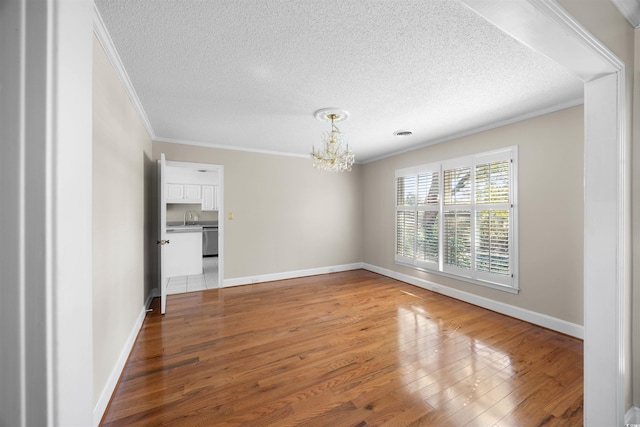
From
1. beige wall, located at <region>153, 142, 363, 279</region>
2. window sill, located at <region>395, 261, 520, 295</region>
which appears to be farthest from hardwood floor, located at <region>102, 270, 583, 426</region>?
beige wall, located at <region>153, 142, 363, 279</region>

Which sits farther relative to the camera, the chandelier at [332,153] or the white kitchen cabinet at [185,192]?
the white kitchen cabinet at [185,192]

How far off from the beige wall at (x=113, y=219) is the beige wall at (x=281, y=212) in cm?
157

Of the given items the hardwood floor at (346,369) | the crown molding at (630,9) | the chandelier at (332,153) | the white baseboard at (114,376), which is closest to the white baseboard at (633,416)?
the hardwood floor at (346,369)

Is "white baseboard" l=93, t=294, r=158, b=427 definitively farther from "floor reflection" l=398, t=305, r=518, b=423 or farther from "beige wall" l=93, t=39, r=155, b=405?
"floor reflection" l=398, t=305, r=518, b=423

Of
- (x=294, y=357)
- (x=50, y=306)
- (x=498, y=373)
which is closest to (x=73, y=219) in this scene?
(x=50, y=306)

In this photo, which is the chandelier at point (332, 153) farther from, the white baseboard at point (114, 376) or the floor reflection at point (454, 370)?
the white baseboard at point (114, 376)

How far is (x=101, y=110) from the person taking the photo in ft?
5.80

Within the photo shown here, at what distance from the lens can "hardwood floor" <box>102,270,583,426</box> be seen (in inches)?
67.3

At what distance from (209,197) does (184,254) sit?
2521 millimetres

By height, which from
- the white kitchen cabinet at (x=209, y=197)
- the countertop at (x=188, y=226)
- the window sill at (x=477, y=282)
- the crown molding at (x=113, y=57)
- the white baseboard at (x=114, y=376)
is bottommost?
the white baseboard at (x=114, y=376)

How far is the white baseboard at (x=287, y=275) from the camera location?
4.54 meters

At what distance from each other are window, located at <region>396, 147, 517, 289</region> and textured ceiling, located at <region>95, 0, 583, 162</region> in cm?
71

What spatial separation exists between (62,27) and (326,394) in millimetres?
2239

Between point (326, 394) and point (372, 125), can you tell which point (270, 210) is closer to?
point (372, 125)
